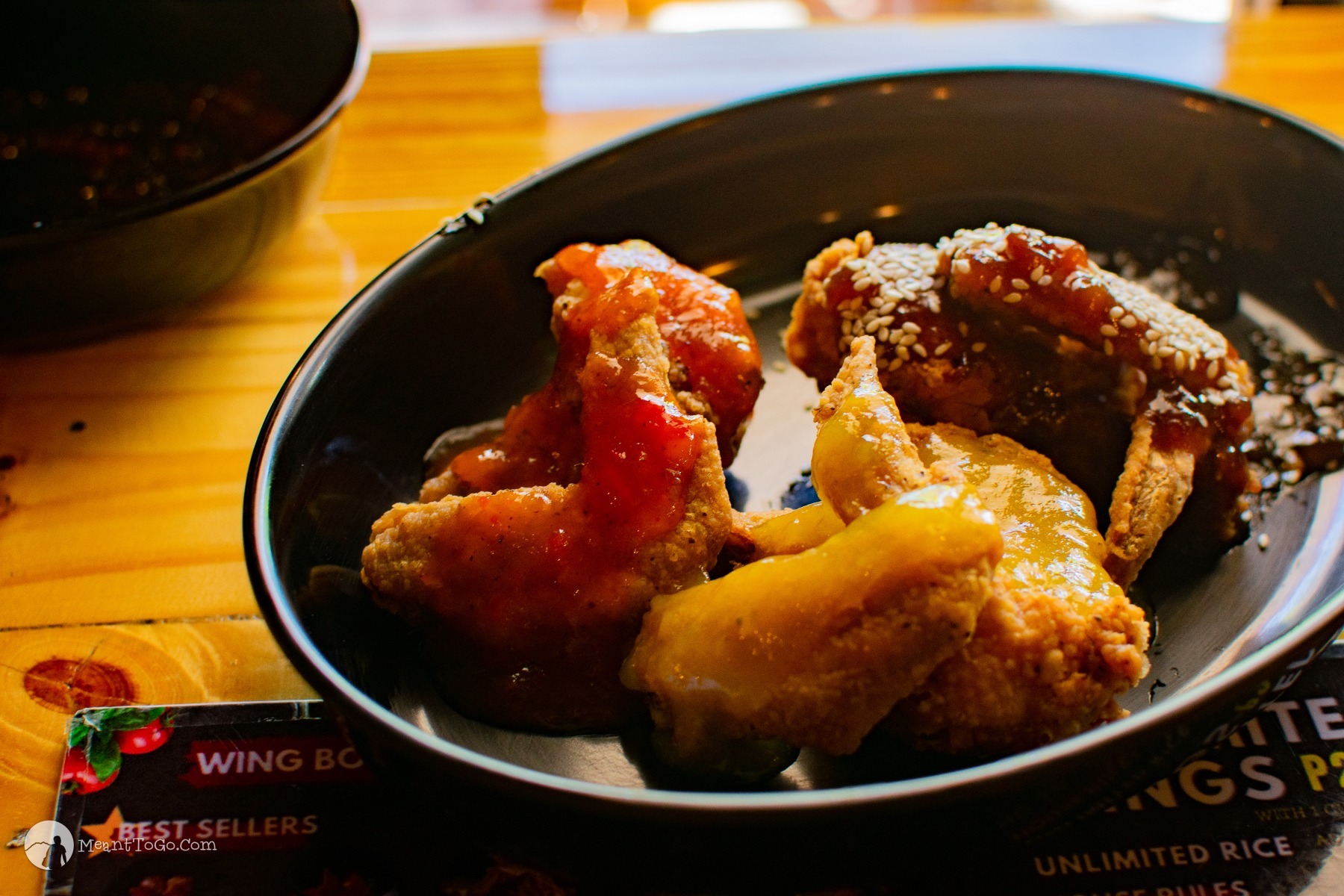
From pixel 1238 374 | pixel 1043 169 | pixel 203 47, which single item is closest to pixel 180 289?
pixel 203 47

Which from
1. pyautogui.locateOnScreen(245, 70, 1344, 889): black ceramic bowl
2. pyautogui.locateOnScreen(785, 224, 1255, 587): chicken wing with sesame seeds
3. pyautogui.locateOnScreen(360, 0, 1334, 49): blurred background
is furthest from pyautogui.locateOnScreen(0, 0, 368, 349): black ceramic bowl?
pyautogui.locateOnScreen(360, 0, 1334, 49): blurred background

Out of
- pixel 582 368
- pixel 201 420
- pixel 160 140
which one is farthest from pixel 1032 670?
pixel 160 140

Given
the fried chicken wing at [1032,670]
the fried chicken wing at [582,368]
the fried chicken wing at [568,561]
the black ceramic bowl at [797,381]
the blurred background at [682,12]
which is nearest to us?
the black ceramic bowl at [797,381]

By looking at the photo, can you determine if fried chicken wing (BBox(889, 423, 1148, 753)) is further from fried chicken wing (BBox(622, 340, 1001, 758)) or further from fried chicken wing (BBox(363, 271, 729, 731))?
fried chicken wing (BBox(363, 271, 729, 731))

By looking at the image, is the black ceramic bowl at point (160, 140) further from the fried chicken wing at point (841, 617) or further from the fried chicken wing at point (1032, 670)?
the fried chicken wing at point (1032, 670)

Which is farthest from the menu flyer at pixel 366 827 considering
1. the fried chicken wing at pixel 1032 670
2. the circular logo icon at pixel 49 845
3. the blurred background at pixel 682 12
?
the blurred background at pixel 682 12
